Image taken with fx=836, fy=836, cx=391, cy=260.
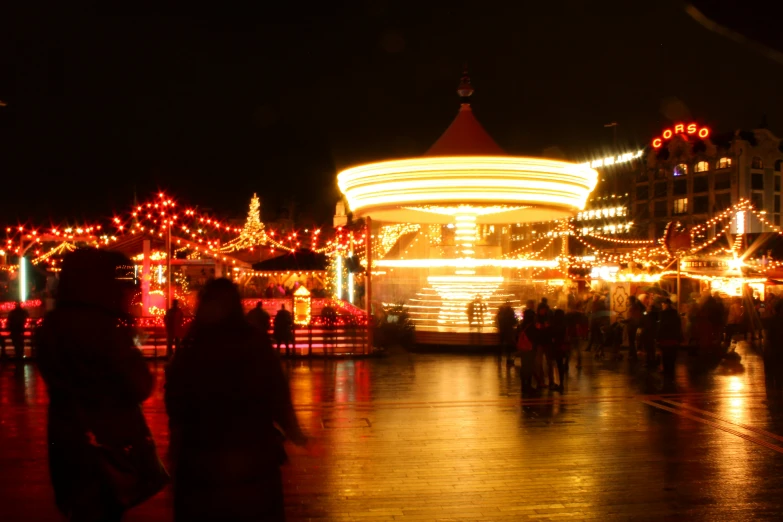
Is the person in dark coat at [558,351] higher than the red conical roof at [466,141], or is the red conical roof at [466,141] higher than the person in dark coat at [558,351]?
the red conical roof at [466,141]

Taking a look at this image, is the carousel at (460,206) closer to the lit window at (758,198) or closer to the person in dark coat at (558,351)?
the person in dark coat at (558,351)

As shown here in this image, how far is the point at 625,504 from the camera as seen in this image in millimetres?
6070

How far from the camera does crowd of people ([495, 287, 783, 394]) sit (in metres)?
12.3

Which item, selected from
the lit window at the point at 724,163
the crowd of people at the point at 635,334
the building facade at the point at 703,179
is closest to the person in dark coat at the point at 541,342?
the crowd of people at the point at 635,334

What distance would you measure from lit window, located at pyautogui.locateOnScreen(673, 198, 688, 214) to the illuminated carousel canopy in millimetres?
53509

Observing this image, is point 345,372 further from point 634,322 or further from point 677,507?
point 677,507

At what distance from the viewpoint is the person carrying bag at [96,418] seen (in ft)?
10.3

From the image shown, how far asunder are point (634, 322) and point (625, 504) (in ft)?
38.2

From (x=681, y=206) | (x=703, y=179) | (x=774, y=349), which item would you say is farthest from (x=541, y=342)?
(x=681, y=206)

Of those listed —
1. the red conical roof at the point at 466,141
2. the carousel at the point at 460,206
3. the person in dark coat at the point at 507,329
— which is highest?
the red conical roof at the point at 466,141

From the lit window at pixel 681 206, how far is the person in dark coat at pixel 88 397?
7108cm

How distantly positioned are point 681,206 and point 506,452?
2638 inches

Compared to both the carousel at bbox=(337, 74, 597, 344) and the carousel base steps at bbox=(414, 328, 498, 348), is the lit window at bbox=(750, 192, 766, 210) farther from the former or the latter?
the carousel base steps at bbox=(414, 328, 498, 348)

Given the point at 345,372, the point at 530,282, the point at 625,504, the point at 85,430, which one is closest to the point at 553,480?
the point at 625,504
